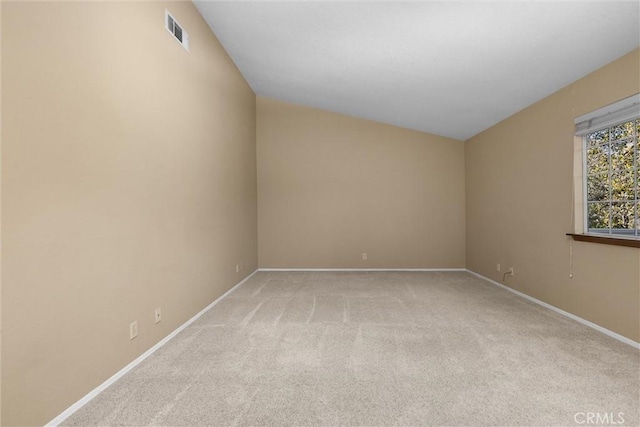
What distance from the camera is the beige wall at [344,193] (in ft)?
17.6

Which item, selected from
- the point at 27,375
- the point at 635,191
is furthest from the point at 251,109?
the point at 635,191

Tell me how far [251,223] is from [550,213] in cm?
428

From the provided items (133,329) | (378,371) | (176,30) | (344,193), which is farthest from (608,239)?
(176,30)

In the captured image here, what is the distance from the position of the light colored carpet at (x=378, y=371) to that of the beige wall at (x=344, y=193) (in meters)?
2.16

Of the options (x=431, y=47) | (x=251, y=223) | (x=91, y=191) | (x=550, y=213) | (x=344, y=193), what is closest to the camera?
(x=91, y=191)

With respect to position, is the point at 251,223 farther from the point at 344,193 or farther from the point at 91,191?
the point at 91,191

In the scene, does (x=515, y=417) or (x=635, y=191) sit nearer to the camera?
(x=515, y=417)

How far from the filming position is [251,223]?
16.6 ft

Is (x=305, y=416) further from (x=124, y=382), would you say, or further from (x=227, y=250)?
(x=227, y=250)

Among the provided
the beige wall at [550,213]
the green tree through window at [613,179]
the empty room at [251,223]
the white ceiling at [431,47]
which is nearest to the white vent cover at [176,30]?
the empty room at [251,223]

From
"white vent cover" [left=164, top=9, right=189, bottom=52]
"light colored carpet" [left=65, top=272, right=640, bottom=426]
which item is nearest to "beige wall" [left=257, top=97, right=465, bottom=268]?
"light colored carpet" [left=65, top=272, right=640, bottom=426]

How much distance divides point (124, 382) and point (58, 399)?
391 millimetres

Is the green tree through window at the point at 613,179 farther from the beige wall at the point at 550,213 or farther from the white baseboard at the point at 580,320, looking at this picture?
the white baseboard at the point at 580,320

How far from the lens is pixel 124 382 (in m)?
1.84
